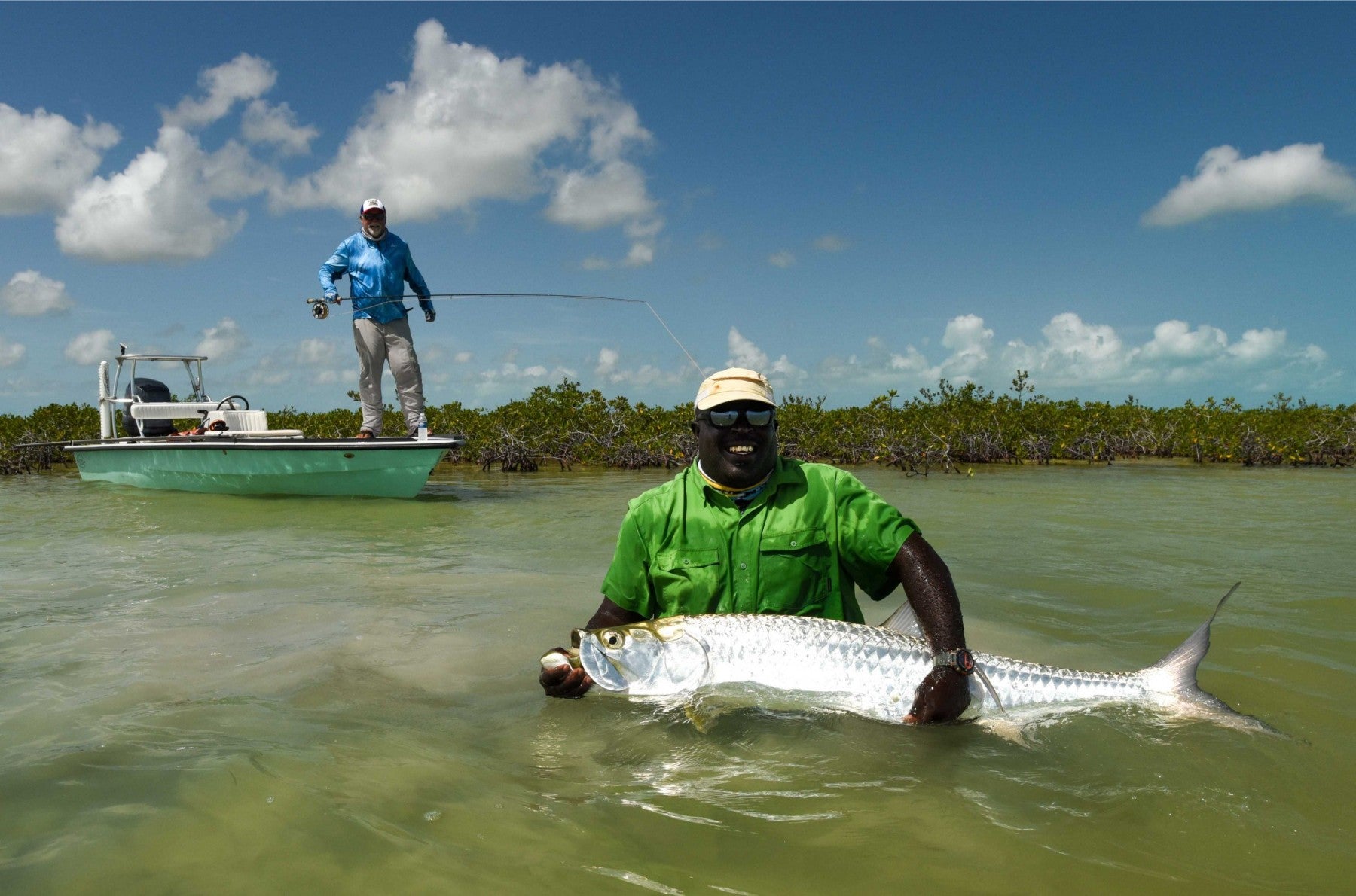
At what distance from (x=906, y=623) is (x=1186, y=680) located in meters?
1.03

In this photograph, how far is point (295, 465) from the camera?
12.9 meters

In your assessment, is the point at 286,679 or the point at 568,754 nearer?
the point at 568,754

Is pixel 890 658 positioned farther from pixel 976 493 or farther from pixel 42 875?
pixel 976 493

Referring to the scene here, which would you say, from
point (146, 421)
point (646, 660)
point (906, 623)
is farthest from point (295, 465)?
point (906, 623)

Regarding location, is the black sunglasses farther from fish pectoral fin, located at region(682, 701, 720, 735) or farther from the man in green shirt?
fish pectoral fin, located at region(682, 701, 720, 735)

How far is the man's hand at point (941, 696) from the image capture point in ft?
11.1

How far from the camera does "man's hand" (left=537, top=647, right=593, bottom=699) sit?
11.7 ft

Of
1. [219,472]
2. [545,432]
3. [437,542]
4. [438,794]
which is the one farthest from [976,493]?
[438,794]

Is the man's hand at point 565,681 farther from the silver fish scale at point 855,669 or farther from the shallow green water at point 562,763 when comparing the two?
the silver fish scale at point 855,669

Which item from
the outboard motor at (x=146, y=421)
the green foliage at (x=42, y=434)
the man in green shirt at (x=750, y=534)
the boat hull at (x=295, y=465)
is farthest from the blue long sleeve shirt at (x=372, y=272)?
the green foliage at (x=42, y=434)

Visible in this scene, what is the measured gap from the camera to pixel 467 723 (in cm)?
411

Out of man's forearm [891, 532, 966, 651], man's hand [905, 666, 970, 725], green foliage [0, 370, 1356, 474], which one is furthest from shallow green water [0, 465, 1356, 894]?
green foliage [0, 370, 1356, 474]

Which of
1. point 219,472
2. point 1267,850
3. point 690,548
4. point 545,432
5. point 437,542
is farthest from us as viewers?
point 545,432

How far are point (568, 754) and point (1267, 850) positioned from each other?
2380 mm
